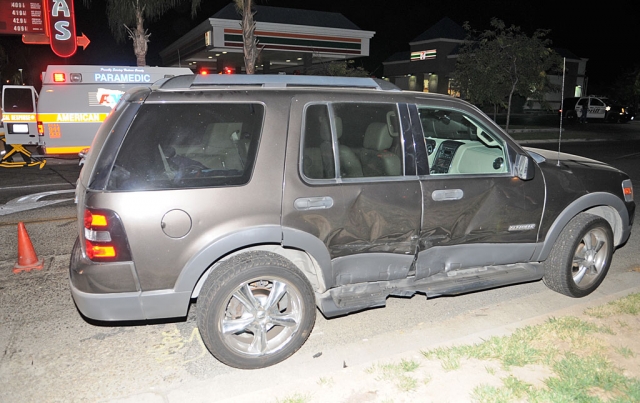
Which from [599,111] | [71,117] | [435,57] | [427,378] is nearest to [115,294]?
[427,378]

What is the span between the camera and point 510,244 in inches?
170

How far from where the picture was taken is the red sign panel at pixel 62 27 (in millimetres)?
20500

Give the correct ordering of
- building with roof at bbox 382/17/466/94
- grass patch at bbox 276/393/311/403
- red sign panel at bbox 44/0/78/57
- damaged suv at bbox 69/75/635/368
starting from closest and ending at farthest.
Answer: grass patch at bbox 276/393/311/403 < damaged suv at bbox 69/75/635/368 < red sign panel at bbox 44/0/78/57 < building with roof at bbox 382/17/466/94

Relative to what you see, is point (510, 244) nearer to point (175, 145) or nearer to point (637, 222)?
point (175, 145)

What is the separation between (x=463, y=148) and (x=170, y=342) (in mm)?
3249

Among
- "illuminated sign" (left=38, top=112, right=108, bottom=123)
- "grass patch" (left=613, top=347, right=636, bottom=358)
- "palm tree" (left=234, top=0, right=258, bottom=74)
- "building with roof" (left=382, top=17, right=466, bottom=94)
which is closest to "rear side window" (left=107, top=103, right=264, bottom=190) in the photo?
"grass patch" (left=613, top=347, right=636, bottom=358)

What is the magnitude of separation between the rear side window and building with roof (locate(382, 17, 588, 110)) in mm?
42711

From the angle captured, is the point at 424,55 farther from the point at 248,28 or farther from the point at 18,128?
the point at 18,128

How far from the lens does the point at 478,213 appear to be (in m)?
4.12

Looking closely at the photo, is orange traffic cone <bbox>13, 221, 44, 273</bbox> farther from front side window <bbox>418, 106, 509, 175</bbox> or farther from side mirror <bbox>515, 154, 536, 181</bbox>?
side mirror <bbox>515, 154, 536, 181</bbox>

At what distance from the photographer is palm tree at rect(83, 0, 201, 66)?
18.5 meters

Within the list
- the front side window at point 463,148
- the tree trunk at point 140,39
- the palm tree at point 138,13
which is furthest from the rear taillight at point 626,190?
the tree trunk at point 140,39

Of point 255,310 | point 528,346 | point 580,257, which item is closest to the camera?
point 255,310

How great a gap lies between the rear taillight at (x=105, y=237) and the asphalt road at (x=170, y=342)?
3.05 feet
